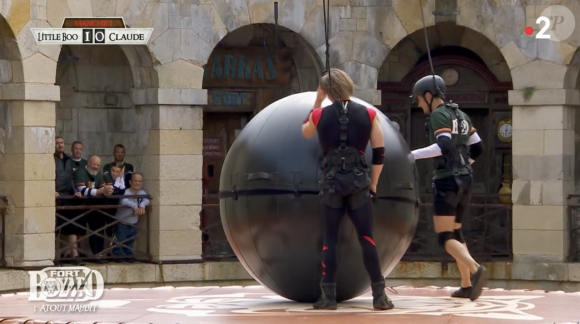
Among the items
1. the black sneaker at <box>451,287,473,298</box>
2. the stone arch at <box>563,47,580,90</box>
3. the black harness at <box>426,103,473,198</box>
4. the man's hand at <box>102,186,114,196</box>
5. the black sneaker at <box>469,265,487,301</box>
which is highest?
the stone arch at <box>563,47,580,90</box>

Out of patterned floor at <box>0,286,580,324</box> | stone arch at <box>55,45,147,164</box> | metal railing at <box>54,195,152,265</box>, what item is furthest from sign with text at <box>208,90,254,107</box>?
patterned floor at <box>0,286,580,324</box>

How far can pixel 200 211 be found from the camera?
2006cm

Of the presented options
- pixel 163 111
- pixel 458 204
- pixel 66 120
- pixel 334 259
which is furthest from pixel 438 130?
pixel 66 120

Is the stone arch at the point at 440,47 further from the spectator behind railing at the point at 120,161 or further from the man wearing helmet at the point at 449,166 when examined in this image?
the man wearing helmet at the point at 449,166

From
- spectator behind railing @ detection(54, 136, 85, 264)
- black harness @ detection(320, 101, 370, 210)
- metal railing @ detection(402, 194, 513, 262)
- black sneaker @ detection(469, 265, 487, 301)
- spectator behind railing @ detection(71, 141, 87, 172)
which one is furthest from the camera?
metal railing @ detection(402, 194, 513, 262)

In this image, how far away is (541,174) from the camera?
20234 mm

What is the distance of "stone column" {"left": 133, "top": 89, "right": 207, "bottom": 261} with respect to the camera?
64.9ft

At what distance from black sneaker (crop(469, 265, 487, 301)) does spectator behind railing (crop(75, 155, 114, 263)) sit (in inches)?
341

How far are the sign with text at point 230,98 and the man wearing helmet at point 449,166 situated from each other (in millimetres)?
10496

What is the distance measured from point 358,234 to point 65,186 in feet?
32.2

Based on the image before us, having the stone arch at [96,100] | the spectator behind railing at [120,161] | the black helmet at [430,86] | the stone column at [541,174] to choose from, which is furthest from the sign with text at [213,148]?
the black helmet at [430,86]

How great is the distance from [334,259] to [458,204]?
1.77 meters

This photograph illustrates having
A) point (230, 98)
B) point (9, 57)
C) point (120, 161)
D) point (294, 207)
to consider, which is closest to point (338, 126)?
point (294, 207)

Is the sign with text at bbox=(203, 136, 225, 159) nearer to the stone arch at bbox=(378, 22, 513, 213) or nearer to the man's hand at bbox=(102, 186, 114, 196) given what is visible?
the stone arch at bbox=(378, 22, 513, 213)
